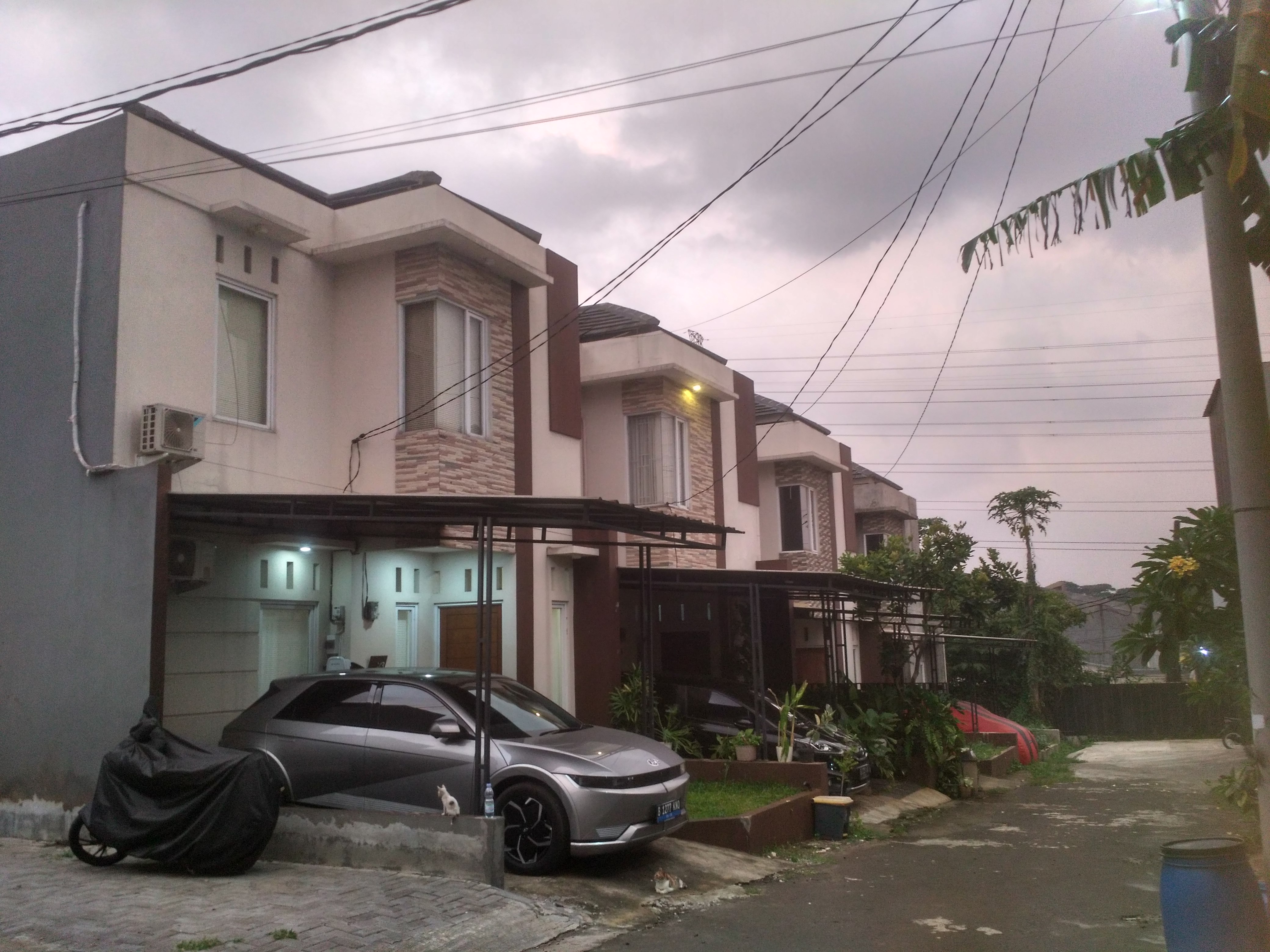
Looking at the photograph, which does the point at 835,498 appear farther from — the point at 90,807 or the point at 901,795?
the point at 90,807

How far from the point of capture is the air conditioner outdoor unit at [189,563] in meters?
10.6

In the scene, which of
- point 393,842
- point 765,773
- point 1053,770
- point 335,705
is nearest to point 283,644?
point 335,705

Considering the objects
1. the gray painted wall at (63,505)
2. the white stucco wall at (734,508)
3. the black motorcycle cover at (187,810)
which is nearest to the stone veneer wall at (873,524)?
the white stucco wall at (734,508)

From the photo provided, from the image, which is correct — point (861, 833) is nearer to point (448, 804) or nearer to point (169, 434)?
point (448, 804)

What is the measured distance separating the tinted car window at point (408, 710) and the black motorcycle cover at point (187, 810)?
1379mm

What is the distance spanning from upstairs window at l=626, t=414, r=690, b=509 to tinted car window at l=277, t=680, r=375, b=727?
839 centimetres

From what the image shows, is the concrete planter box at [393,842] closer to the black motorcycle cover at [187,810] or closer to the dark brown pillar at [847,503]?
the black motorcycle cover at [187,810]

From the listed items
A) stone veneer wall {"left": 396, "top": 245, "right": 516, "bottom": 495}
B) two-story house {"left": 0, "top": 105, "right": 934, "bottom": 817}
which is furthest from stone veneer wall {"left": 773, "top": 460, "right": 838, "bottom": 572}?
stone veneer wall {"left": 396, "top": 245, "right": 516, "bottom": 495}

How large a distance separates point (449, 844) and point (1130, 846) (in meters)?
7.65

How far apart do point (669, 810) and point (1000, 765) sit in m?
12.5

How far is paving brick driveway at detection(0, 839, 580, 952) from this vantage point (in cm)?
671

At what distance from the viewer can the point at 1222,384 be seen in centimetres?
762

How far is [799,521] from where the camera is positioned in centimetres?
2430

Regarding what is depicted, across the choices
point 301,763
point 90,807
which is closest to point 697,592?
point 301,763
